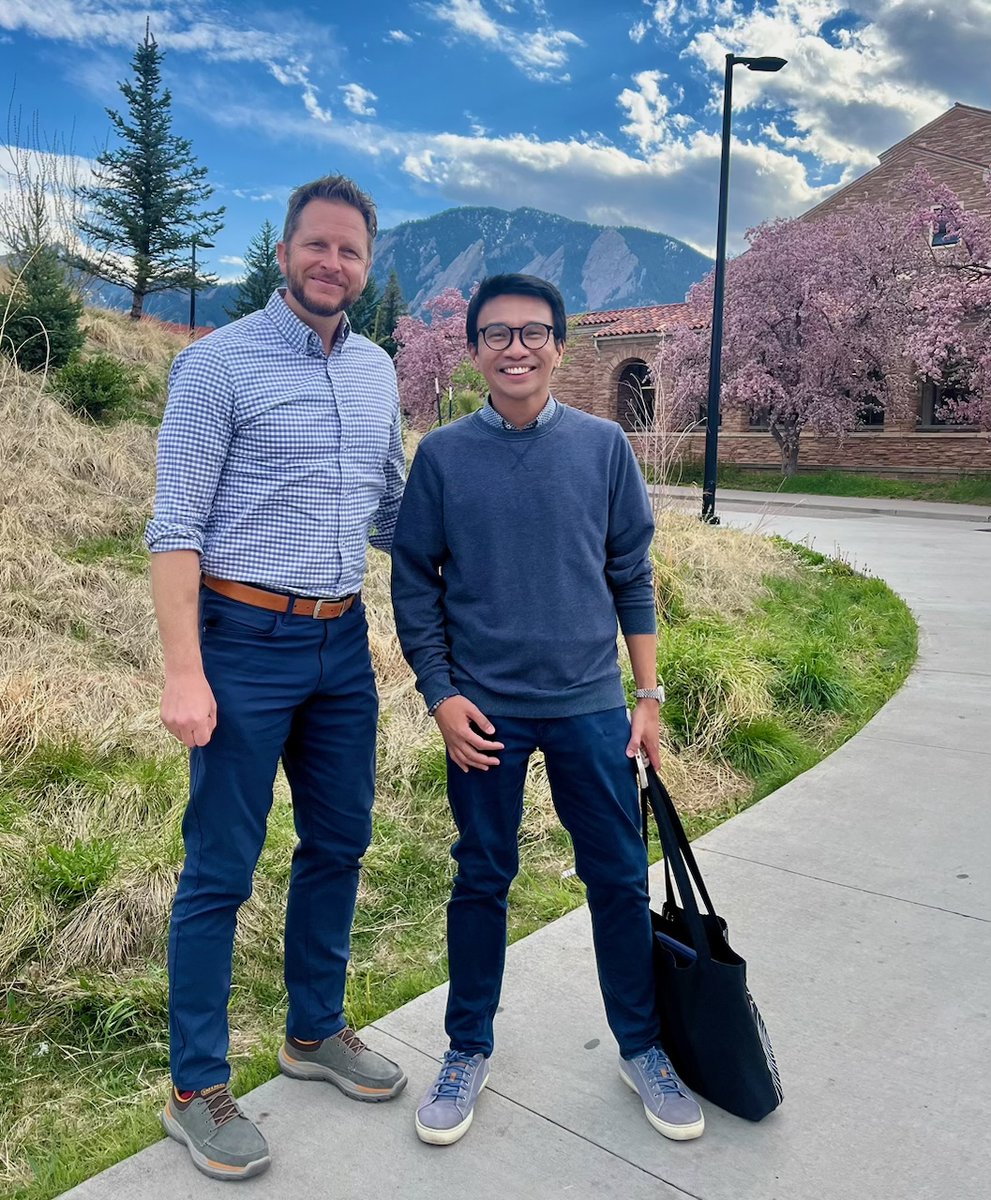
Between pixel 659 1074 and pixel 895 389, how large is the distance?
27.3 metres

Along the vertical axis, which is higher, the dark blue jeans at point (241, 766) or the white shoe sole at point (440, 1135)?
the dark blue jeans at point (241, 766)

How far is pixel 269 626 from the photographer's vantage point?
226 centimetres

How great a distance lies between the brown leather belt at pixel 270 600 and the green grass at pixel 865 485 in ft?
66.2

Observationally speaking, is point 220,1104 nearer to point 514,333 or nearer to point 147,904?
point 147,904

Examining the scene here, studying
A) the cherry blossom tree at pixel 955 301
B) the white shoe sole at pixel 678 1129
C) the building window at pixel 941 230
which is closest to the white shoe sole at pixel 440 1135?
the white shoe sole at pixel 678 1129

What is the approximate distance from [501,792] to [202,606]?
83cm

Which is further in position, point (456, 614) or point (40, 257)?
point (40, 257)

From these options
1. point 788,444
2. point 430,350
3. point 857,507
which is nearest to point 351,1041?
point 857,507

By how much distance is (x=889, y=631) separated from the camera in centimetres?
750

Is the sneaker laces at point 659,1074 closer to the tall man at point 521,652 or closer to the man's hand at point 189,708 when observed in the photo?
the tall man at point 521,652

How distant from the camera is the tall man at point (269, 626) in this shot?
219 cm

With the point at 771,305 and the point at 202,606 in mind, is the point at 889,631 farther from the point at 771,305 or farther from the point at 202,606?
the point at 771,305

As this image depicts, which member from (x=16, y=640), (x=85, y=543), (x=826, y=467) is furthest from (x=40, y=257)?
(x=826, y=467)

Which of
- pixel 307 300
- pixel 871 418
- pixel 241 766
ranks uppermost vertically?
pixel 871 418
